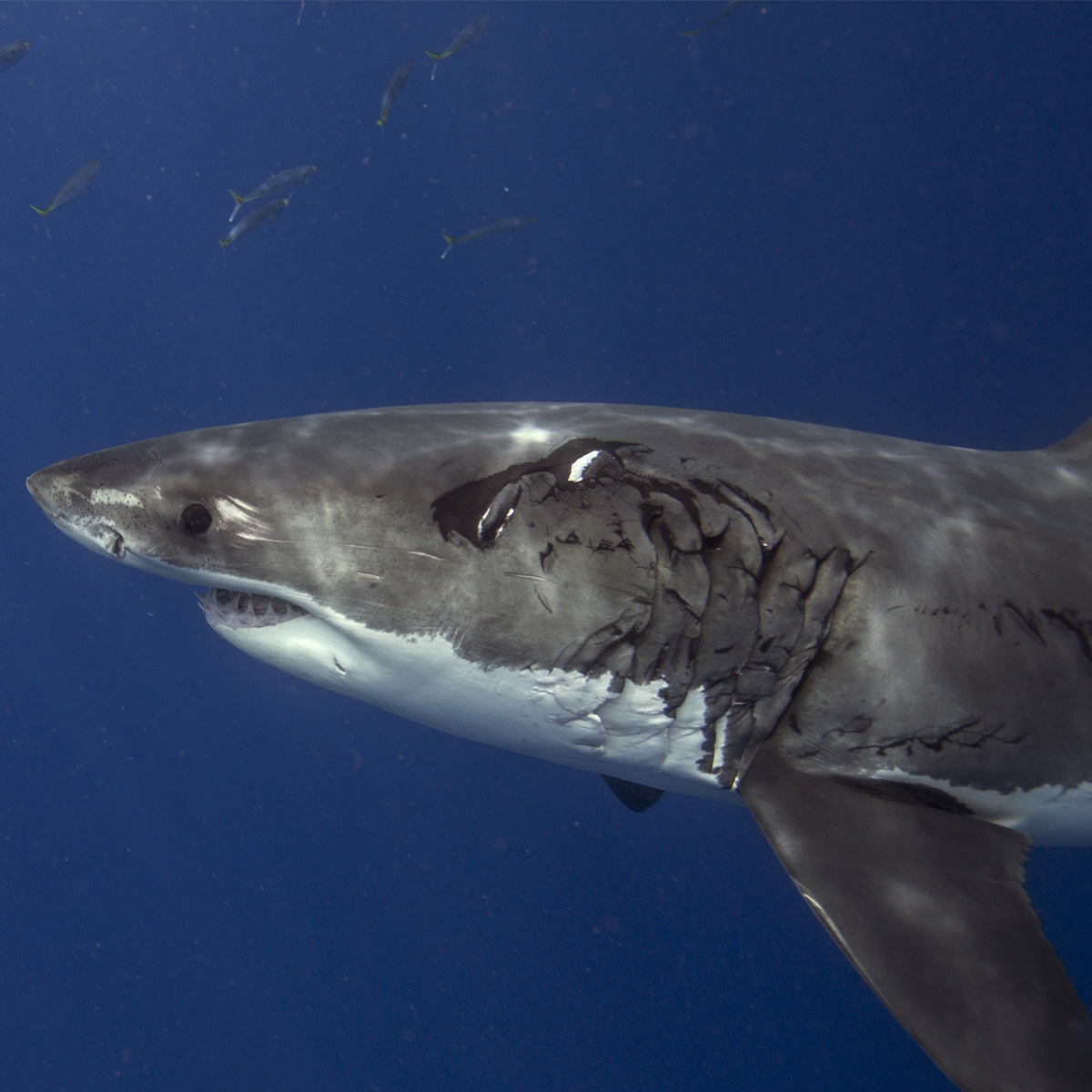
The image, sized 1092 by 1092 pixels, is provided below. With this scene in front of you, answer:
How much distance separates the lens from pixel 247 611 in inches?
77.0

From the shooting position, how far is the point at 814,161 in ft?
44.3

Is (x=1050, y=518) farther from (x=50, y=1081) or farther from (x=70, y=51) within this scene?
(x=70, y=51)

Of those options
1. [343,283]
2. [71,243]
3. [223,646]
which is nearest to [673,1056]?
[223,646]

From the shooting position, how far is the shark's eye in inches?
70.7

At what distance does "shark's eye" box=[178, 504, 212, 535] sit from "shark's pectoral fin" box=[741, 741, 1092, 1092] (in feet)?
4.91

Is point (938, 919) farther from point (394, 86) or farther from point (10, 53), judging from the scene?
point (10, 53)

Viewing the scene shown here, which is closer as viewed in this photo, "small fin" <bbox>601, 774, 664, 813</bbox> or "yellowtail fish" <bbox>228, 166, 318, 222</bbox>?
"small fin" <bbox>601, 774, 664, 813</bbox>

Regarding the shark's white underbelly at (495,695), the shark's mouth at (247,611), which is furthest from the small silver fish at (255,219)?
the shark's white underbelly at (495,695)

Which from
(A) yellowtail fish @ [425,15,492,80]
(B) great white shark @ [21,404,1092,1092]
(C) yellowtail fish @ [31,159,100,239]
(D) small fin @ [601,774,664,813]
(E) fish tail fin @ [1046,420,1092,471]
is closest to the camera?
(B) great white shark @ [21,404,1092,1092]

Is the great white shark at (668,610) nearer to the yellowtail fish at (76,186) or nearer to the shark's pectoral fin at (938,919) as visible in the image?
the shark's pectoral fin at (938,919)

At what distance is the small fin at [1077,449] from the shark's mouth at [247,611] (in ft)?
8.67

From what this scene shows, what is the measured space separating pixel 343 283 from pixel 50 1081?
17466mm

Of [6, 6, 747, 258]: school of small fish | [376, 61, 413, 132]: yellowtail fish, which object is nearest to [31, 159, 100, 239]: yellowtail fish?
[6, 6, 747, 258]: school of small fish

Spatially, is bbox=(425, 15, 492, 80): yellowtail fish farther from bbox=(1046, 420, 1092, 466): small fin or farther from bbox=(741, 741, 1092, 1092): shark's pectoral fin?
bbox=(741, 741, 1092, 1092): shark's pectoral fin
